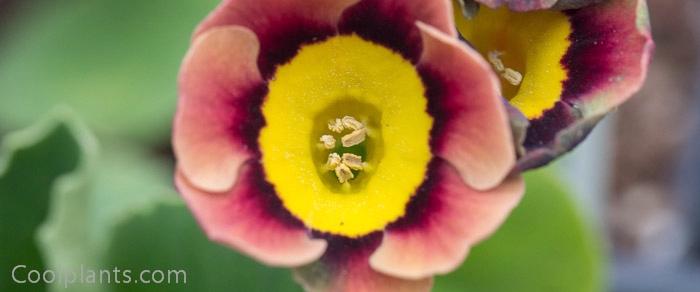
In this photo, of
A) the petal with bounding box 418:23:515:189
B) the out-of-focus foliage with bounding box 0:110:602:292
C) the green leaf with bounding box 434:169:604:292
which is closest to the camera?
the petal with bounding box 418:23:515:189

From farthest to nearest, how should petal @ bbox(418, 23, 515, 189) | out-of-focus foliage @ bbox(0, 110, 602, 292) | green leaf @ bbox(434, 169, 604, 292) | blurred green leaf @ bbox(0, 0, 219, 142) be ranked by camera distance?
blurred green leaf @ bbox(0, 0, 219, 142) → green leaf @ bbox(434, 169, 604, 292) → out-of-focus foliage @ bbox(0, 110, 602, 292) → petal @ bbox(418, 23, 515, 189)

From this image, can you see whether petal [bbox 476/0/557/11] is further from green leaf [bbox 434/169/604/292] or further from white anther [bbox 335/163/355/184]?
green leaf [bbox 434/169/604/292]

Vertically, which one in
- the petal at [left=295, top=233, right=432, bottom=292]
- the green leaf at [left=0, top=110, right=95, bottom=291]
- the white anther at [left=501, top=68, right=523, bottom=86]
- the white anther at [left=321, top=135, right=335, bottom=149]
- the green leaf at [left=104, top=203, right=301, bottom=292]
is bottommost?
the green leaf at [left=104, top=203, right=301, bottom=292]

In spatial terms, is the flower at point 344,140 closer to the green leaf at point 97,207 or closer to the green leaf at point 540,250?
the green leaf at point 97,207

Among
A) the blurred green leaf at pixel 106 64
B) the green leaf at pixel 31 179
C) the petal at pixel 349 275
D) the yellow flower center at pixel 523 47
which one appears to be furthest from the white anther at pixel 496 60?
the blurred green leaf at pixel 106 64

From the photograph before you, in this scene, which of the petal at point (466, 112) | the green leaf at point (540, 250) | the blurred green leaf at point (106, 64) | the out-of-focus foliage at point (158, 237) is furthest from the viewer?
the blurred green leaf at point (106, 64)

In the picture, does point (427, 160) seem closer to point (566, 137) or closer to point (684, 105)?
point (566, 137)

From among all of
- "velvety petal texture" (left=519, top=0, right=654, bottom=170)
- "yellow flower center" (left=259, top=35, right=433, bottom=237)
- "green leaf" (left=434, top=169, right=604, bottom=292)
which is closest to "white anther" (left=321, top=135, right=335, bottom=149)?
"yellow flower center" (left=259, top=35, right=433, bottom=237)

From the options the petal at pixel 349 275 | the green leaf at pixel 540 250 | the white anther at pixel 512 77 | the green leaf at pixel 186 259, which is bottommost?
the green leaf at pixel 540 250
